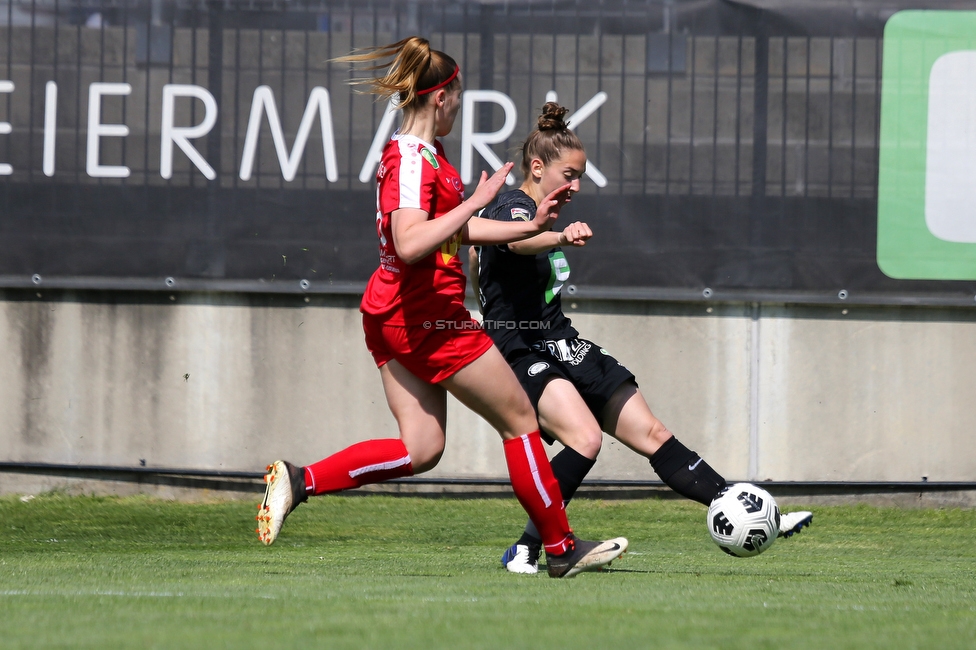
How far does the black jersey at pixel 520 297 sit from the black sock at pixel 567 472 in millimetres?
451

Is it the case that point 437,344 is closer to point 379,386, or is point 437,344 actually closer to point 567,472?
point 567,472

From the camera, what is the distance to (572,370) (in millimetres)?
4359

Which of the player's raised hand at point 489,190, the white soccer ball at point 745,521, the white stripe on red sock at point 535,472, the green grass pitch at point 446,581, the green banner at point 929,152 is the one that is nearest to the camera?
the green grass pitch at point 446,581

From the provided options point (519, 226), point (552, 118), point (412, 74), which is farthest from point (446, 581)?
point (552, 118)

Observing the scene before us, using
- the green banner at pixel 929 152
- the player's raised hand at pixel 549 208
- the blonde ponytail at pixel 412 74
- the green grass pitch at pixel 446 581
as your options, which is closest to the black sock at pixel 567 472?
the green grass pitch at pixel 446 581

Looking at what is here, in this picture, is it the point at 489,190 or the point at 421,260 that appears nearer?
the point at 489,190

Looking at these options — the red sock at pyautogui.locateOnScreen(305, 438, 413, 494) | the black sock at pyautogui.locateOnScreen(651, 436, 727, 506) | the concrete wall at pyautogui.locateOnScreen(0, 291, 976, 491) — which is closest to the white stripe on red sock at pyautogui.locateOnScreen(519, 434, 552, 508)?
the red sock at pyautogui.locateOnScreen(305, 438, 413, 494)

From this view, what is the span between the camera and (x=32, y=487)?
680 cm

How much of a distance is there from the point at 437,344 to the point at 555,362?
0.86 metres

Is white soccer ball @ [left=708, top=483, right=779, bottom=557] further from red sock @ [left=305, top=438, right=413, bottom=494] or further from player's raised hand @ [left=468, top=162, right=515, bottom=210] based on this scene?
player's raised hand @ [left=468, top=162, right=515, bottom=210]

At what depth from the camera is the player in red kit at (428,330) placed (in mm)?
3541

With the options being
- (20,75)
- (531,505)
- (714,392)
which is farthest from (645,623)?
(20,75)

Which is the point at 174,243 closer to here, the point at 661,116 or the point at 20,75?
the point at 20,75

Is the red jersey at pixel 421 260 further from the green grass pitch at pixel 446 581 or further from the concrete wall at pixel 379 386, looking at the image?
the concrete wall at pixel 379 386
